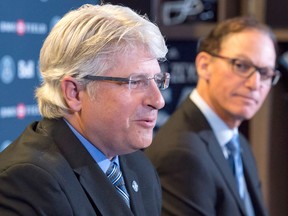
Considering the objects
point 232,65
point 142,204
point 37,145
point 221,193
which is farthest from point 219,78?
point 37,145

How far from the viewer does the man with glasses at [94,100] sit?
1.60 metres

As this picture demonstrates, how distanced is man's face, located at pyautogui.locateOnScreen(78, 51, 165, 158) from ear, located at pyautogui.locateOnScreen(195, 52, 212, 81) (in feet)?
3.04

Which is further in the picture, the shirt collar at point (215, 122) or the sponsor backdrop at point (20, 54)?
the shirt collar at point (215, 122)

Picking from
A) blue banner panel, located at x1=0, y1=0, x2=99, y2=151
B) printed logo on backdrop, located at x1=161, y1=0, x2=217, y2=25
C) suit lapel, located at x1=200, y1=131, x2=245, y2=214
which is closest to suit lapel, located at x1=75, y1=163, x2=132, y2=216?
blue banner panel, located at x1=0, y1=0, x2=99, y2=151

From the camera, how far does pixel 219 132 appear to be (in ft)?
8.26

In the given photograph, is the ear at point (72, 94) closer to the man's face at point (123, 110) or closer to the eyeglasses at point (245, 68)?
the man's face at point (123, 110)

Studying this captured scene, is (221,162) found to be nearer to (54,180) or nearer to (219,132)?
(219,132)

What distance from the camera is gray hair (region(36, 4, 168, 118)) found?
5.25ft

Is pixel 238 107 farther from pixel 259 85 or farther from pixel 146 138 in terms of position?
pixel 146 138

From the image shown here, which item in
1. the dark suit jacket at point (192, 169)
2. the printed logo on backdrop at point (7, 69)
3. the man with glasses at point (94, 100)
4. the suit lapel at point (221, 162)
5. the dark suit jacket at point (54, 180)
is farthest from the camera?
the suit lapel at point (221, 162)

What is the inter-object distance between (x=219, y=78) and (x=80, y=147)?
101 centimetres

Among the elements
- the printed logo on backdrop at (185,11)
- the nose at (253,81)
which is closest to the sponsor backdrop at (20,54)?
the nose at (253,81)

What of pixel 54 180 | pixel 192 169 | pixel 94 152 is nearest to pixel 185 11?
pixel 192 169

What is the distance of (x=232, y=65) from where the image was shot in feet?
8.39
